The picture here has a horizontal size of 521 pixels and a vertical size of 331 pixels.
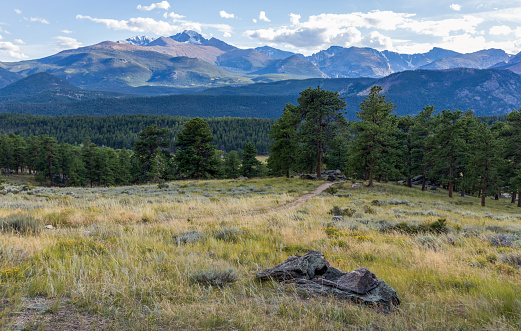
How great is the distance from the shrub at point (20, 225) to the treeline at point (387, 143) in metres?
32.8

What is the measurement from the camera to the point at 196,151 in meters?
47.8

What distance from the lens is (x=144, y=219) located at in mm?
10820

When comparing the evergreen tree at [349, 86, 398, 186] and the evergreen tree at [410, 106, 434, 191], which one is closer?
the evergreen tree at [349, 86, 398, 186]

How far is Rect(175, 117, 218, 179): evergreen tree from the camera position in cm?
4700

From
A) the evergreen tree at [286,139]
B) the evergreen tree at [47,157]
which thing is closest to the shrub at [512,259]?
the evergreen tree at [286,139]

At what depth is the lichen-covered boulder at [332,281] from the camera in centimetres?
409

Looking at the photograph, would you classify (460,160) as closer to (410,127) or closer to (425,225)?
(410,127)

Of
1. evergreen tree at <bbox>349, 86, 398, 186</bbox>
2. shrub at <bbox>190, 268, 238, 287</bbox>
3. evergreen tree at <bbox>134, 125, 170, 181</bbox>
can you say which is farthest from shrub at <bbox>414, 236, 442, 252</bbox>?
evergreen tree at <bbox>134, 125, 170, 181</bbox>

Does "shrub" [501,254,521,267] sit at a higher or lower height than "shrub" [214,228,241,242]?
higher

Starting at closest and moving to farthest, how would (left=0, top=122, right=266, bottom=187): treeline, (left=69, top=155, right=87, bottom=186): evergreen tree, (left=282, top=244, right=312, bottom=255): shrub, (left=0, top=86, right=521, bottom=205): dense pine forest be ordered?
(left=282, top=244, right=312, bottom=255): shrub → (left=0, top=86, right=521, bottom=205): dense pine forest → (left=0, top=122, right=266, bottom=187): treeline → (left=69, top=155, right=87, bottom=186): evergreen tree

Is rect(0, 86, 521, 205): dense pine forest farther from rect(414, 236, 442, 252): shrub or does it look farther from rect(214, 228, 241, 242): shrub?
rect(214, 228, 241, 242): shrub

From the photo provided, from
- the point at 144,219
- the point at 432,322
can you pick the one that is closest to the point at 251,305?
the point at 432,322

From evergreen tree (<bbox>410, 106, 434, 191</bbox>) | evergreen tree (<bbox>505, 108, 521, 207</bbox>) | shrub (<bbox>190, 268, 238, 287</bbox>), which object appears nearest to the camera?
shrub (<bbox>190, 268, 238, 287</bbox>)

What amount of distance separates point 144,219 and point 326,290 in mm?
8571
